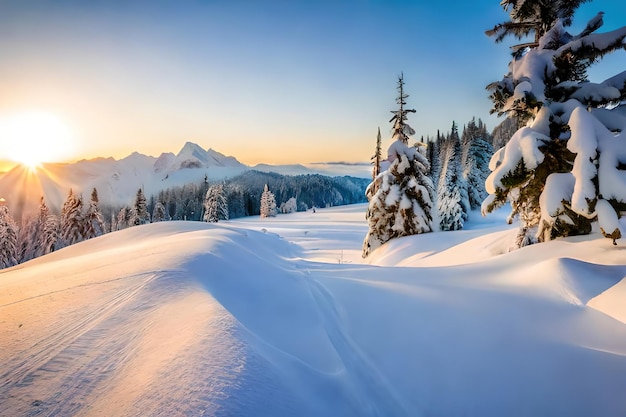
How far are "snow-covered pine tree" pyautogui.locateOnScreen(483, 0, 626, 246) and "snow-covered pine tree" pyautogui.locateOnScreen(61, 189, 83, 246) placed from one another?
128 ft

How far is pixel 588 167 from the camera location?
498cm

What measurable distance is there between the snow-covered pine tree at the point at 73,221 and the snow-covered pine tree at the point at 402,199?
3233cm

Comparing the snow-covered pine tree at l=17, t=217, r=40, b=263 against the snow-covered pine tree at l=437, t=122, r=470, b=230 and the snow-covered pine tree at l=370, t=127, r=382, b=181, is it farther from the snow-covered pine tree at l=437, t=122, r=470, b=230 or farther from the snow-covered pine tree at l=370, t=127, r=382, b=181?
the snow-covered pine tree at l=437, t=122, r=470, b=230

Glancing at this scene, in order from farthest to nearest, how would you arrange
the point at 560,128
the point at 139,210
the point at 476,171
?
the point at 139,210 → the point at 476,171 → the point at 560,128

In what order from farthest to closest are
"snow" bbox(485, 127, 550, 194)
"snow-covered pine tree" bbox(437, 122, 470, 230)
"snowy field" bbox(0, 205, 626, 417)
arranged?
"snow-covered pine tree" bbox(437, 122, 470, 230), "snow" bbox(485, 127, 550, 194), "snowy field" bbox(0, 205, 626, 417)

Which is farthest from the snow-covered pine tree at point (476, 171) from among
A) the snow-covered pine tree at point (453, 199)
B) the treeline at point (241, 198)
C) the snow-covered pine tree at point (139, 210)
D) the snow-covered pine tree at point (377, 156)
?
the treeline at point (241, 198)

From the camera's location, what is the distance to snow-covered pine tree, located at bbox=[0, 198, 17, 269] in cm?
2455

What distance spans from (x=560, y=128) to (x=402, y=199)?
11035mm

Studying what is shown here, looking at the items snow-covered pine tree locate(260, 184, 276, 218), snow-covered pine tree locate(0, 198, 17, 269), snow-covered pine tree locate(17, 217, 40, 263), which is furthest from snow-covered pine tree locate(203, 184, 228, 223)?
snow-covered pine tree locate(17, 217, 40, 263)

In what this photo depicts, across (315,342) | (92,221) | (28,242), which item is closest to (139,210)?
(92,221)

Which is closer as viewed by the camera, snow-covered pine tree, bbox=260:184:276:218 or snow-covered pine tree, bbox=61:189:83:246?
snow-covered pine tree, bbox=61:189:83:246

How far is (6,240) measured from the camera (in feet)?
82.2

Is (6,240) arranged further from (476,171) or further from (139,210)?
(476,171)

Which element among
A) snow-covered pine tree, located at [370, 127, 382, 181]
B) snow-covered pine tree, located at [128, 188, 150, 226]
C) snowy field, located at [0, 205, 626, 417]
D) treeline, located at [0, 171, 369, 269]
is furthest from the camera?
snow-covered pine tree, located at [128, 188, 150, 226]
